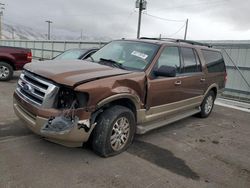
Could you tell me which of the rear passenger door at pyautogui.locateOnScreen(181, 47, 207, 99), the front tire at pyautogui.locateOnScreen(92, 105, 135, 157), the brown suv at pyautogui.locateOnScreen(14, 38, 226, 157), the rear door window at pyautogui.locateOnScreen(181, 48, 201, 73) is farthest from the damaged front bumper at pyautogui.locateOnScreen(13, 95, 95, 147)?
the rear door window at pyautogui.locateOnScreen(181, 48, 201, 73)

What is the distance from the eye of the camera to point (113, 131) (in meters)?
3.88

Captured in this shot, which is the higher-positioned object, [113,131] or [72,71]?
[72,71]

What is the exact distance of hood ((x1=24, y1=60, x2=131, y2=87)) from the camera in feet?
11.1

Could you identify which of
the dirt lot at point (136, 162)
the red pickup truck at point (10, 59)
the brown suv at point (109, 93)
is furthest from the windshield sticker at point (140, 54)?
the red pickup truck at point (10, 59)

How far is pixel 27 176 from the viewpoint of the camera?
3.19 metres

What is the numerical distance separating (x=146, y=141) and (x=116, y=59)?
167 centimetres

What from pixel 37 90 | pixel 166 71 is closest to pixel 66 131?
pixel 37 90

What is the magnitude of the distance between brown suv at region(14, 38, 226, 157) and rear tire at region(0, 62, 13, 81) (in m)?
6.26

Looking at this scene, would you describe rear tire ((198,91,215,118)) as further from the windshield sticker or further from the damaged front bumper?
the damaged front bumper

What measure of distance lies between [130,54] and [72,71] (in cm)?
144

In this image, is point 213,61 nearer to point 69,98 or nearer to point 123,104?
point 123,104

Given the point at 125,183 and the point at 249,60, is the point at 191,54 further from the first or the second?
the point at 249,60

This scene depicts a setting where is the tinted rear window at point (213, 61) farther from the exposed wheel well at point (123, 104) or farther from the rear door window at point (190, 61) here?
the exposed wheel well at point (123, 104)

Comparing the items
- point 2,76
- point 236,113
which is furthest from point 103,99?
point 2,76
